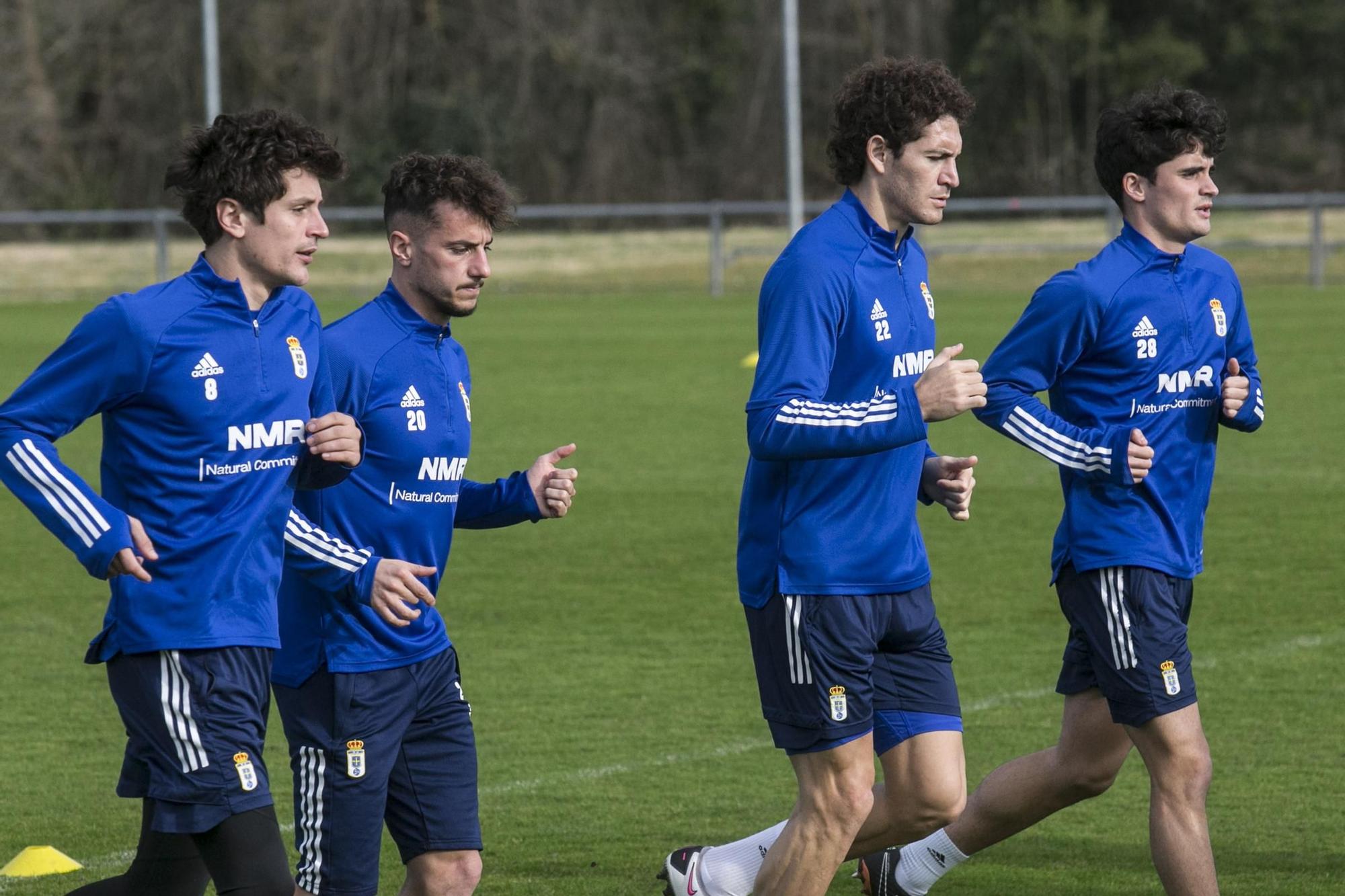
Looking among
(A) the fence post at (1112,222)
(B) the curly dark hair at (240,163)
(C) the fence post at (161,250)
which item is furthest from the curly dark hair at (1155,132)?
(C) the fence post at (161,250)

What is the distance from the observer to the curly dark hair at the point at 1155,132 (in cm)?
515

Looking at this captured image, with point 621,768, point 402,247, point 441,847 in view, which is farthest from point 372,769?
point 621,768

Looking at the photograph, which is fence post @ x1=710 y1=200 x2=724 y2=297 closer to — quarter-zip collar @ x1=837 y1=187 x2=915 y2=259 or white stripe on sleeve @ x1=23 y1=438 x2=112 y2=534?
quarter-zip collar @ x1=837 y1=187 x2=915 y2=259

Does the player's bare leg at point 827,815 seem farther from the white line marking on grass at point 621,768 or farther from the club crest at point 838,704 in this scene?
the white line marking on grass at point 621,768

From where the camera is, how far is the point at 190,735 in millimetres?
4090

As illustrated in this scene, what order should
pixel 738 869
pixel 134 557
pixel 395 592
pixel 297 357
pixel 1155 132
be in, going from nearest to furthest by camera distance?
pixel 134 557 < pixel 395 592 < pixel 297 357 < pixel 1155 132 < pixel 738 869

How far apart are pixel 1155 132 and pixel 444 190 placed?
6.04 ft

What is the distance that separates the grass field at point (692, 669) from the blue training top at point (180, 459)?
181cm

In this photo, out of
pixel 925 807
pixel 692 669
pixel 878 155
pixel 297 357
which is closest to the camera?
pixel 297 357

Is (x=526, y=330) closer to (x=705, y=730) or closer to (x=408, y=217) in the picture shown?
(x=705, y=730)

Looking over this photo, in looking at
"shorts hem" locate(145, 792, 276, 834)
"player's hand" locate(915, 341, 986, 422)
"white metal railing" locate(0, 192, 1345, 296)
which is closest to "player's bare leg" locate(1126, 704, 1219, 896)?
"player's hand" locate(915, 341, 986, 422)

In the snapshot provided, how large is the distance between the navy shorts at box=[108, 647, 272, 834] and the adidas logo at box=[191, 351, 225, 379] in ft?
1.82

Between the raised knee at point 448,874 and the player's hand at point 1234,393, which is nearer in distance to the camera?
the raised knee at point 448,874

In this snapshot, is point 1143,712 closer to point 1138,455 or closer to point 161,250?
point 1138,455
